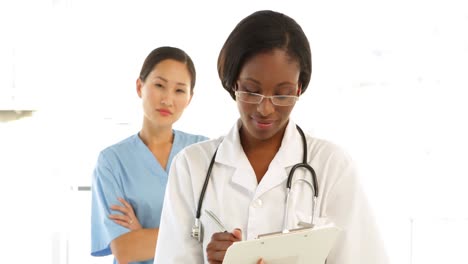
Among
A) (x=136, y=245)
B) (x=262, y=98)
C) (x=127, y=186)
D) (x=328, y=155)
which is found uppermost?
(x=262, y=98)

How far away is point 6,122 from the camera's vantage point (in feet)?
8.14

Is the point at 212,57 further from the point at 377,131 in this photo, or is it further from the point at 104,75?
the point at 377,131

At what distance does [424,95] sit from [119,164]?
1769mm

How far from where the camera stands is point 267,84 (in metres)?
1.08

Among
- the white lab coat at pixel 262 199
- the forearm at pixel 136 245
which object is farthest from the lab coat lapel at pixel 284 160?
the forearm at pixel 136 245

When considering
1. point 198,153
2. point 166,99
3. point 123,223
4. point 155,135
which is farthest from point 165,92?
point 198,153

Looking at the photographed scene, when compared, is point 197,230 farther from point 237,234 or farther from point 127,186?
point 127,186

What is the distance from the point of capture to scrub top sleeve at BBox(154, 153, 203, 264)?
1.16 metres

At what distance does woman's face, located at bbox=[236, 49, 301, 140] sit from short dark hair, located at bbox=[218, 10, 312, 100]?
1cm

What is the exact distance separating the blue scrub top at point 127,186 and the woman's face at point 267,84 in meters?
0.67

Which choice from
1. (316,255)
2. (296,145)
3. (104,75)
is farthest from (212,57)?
(316,255)

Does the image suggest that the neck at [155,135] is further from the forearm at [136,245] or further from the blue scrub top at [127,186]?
the forearm at [136,245]

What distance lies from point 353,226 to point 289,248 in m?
0.17

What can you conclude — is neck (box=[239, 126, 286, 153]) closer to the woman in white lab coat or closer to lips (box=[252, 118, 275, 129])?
the woman in white lab coat
